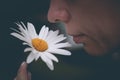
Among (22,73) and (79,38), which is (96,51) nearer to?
(79,38)

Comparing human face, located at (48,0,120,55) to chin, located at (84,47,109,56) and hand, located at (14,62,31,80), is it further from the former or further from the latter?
hand, located at (14,62,31,80)

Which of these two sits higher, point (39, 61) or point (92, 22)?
point (92, 22)

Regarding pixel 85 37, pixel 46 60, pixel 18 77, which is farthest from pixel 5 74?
pixel 85 37

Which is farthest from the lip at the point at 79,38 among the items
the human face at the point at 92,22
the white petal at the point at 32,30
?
the white petal at the point at 32,30

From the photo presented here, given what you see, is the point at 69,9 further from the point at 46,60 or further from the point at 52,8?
the point at 46,60

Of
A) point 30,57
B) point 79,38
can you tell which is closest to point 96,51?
point 79,38

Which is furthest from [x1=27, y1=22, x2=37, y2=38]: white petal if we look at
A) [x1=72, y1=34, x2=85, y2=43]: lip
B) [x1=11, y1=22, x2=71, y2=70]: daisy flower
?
[x1=72, y1=34, x2=85, y2=43]: lip

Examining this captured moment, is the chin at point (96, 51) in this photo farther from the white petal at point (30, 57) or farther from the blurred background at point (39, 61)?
the white petal at point (30, 57)
